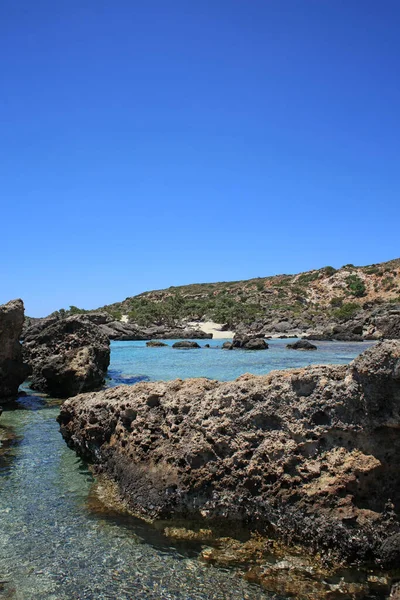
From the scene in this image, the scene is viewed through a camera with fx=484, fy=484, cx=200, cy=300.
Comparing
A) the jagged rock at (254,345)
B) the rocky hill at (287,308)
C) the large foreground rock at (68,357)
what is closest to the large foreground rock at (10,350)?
the large foreground rock at (68,357)

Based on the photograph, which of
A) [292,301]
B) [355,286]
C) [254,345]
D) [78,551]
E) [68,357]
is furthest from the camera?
[292,301]

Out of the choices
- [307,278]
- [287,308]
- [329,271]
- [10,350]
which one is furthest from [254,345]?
[329,271]

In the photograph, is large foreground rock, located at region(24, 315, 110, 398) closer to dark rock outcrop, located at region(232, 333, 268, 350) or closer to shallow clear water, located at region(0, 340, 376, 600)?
shallow clear water, located at region(0, 340, 376, 600)

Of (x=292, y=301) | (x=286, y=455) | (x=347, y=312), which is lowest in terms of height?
(x=286, y=455)

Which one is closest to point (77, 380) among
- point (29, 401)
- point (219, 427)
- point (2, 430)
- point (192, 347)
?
point (29, 401)

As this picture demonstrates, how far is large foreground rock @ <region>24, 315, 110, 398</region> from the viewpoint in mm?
18547

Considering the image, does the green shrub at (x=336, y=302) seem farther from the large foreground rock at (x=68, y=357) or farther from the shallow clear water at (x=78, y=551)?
the shallow clear water at (x=78, y=551)

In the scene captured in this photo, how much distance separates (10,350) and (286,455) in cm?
1380

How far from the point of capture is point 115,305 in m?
126

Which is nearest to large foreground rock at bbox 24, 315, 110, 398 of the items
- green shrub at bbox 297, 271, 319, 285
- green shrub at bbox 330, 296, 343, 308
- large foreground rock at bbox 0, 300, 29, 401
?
large foreground rock at bbox 0, 300, 29, 401

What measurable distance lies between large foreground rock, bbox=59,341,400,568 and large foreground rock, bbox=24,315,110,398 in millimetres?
10466

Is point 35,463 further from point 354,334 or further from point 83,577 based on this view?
point 354,334

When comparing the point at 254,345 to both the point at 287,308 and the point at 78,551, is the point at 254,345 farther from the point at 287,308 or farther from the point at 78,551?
the point at 287,308

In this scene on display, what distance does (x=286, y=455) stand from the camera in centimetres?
642
